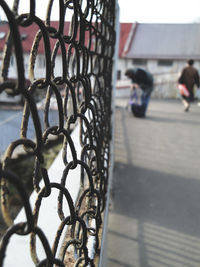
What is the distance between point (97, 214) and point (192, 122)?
486cm

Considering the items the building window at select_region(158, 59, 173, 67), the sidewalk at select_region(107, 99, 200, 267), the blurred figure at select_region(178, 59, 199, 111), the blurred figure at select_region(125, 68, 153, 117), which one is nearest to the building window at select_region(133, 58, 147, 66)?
the building window at select_region(158, 59, 173, 67)

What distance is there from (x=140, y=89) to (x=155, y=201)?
12.4ft

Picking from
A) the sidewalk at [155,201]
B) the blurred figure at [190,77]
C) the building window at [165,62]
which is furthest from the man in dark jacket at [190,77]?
the building window at [165,62]

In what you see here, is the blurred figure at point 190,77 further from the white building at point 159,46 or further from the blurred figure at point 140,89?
the white building at point 159,46

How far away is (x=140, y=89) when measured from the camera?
19.2ft

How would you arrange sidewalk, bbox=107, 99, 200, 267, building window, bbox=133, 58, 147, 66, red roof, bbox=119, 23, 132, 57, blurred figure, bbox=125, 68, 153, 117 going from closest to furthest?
sidewalk, bbox=107, 99, 200, 267 < blurred figure, bbox=125, 68, 153, 117 < building window, bbox=133, 58, 147, 66 < red roof, bbox=119, 23, 132, 57

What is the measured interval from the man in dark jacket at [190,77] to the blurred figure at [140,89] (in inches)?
50.7

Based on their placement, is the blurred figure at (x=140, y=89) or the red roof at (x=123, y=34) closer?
the blurred figure at (x=140, y=89)

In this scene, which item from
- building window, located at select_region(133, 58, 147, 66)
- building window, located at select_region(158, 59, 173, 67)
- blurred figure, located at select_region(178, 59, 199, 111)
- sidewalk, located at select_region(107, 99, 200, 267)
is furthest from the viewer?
building window, located at select_region(133, 58, 147, 66)

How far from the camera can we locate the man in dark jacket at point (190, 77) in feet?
21.0

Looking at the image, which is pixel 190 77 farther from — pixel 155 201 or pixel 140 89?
pixel 155 201

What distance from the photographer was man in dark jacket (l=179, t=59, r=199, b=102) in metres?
6.39

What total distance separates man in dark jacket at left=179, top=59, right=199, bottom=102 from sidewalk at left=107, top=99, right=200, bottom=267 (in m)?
2.39

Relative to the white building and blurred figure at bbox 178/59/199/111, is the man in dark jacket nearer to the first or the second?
blurred figure at bbox 178/59/199/111
